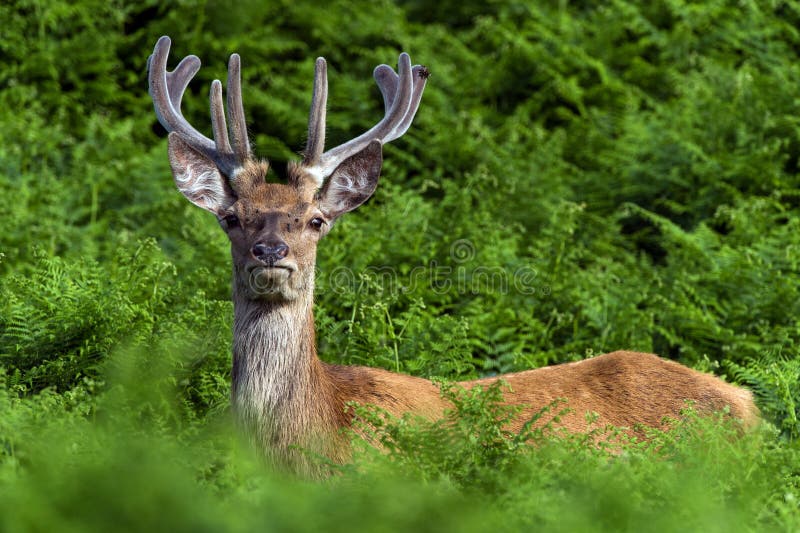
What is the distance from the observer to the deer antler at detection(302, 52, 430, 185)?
6125 mm

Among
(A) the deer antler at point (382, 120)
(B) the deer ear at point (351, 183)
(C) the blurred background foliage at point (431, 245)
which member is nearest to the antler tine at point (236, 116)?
(A) the deer antler at point (382, 120)

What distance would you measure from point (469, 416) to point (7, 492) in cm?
220

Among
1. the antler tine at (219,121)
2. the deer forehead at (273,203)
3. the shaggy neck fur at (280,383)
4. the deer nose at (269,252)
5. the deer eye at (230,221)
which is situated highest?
the antler tine at (219,121)

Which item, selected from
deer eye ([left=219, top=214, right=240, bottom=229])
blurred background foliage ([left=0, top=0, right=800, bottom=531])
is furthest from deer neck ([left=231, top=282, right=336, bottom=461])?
deer eye ([left=219, top=214, right=240, bottom=229])

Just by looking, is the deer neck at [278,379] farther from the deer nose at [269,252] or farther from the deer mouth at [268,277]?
the deer nose at [269,252]

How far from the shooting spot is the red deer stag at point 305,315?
5.63 metres

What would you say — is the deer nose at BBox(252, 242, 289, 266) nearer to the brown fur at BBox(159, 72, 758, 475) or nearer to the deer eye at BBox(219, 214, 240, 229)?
the brown fur at BBox(159, 72, 758, 475)

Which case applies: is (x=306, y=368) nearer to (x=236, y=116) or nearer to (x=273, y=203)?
(x=273, y=203)

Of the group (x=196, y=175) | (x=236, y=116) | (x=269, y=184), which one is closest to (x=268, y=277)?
(x=269, y=184)

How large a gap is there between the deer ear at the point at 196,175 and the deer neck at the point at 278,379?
2.02ft

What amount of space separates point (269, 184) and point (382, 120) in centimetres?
83

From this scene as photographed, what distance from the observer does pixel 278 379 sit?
18.6 ft

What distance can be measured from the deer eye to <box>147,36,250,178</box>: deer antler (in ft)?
0.93

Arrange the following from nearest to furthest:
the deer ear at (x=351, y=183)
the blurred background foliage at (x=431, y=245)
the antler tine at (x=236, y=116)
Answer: the blurred background foliage at (x=431, y=245) < the antler tine at (x=236, y=116) < the deer ear at (x=351, y=183)
